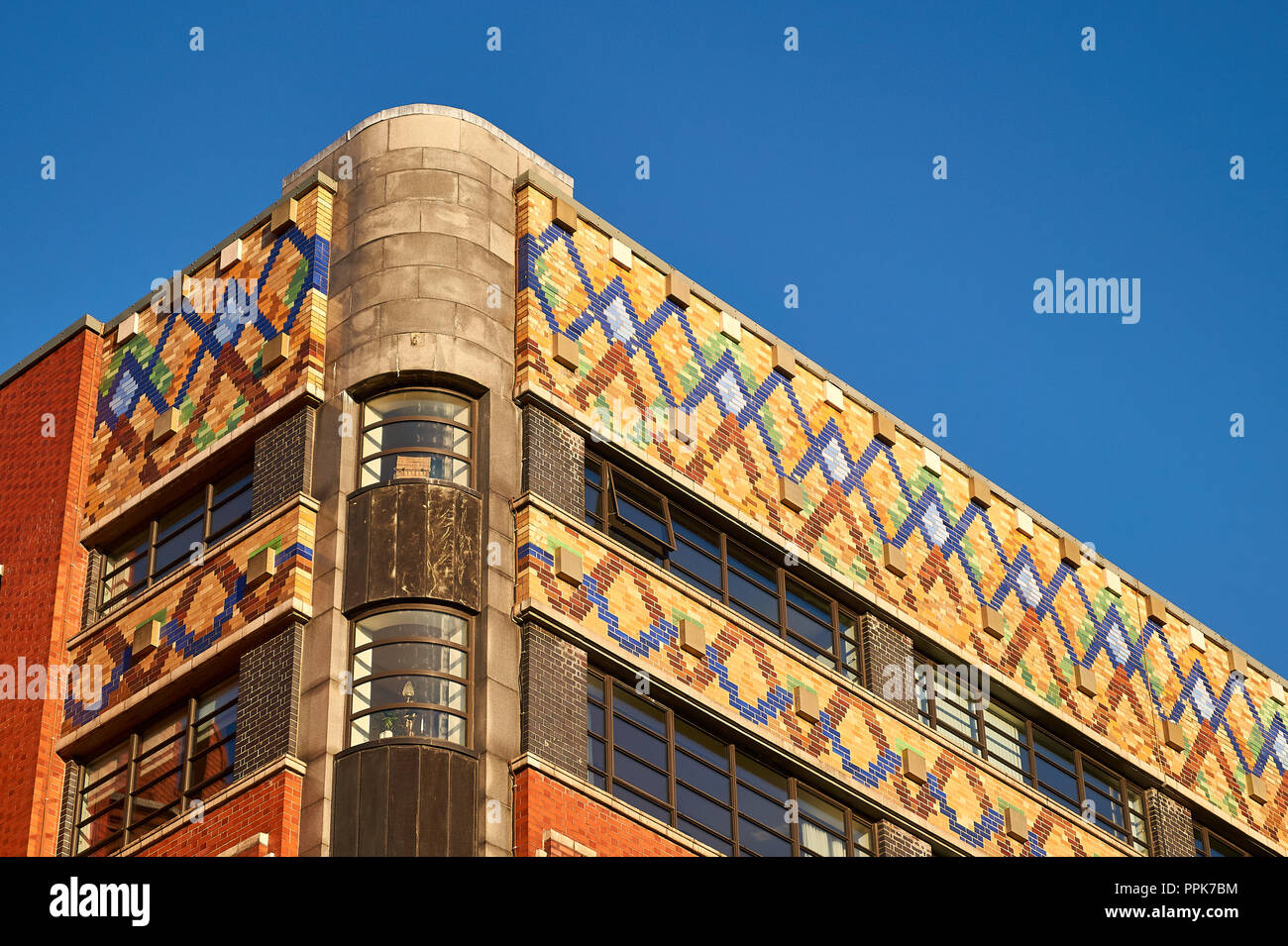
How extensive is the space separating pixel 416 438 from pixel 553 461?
2188 mm

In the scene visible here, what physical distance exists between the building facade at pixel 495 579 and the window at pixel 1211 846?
51cm

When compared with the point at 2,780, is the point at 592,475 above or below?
above

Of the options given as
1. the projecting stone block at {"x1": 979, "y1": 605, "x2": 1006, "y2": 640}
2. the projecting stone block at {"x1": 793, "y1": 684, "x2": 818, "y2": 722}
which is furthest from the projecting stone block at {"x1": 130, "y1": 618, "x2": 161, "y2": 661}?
the projecting stone block at {"x1": 979, "y1": 605, "x2": 1006, "y2": 640}

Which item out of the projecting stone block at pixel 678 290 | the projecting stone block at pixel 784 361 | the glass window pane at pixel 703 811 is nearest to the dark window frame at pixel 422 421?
the projecting stone block at pixel 678 290

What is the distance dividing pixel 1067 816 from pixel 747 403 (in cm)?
935

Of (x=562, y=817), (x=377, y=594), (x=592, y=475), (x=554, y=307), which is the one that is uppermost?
(x=554, y=307)

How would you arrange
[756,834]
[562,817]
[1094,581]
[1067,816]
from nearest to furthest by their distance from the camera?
[562,817] < [756,834] < [1067,816] < [1094,581]

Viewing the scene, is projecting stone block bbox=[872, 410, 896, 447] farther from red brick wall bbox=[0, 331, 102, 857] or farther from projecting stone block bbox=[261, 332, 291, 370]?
red brick wall bbox=[0, 331, 102, 857]

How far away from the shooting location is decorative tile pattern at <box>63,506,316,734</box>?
34.0 metres

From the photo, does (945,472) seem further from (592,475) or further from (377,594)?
(377,594)

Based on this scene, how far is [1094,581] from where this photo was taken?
4538 centimetres

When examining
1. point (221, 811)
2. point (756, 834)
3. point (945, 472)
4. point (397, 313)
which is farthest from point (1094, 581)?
point (221, 811)

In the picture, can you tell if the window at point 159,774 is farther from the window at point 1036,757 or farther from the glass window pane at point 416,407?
the window at point 1036,757

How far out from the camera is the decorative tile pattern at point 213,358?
121 feet
